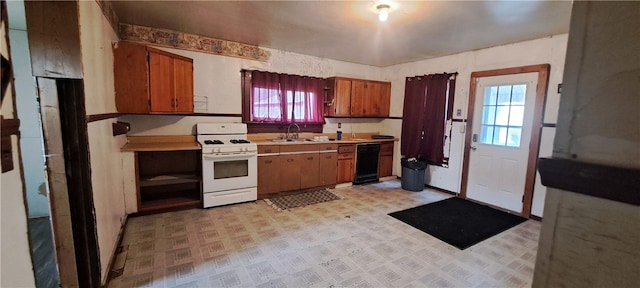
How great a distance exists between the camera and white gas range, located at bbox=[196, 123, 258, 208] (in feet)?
12.0

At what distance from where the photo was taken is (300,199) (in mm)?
4227

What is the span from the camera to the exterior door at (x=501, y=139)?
12.3 ft

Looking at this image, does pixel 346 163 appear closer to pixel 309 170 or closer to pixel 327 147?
pixel 327 147

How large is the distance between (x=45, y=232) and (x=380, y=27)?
14.7 feet

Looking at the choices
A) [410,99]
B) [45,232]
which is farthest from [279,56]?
[45,232]

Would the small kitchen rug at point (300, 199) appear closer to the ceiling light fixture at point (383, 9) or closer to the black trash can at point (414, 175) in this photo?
the black trash can at point (414, 175)

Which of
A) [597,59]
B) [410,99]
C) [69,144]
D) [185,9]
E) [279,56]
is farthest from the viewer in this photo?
[410,99]

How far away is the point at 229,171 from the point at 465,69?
4077 millimetres

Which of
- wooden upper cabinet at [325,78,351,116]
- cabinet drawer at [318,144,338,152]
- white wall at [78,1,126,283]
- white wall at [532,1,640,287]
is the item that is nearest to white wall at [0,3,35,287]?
white wall at [78,1,126,283]

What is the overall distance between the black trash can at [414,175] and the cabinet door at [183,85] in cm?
369

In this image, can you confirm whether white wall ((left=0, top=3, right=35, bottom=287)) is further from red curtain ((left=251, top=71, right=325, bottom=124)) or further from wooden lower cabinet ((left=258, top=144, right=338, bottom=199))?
red curtain ((left=251, top=71, right=325, bottom=124))

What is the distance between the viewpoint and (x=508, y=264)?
2551 millimetres

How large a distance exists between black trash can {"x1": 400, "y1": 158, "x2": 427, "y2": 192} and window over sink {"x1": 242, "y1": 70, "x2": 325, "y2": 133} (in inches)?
71.6

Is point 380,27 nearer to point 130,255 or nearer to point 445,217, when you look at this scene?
point 445,217
